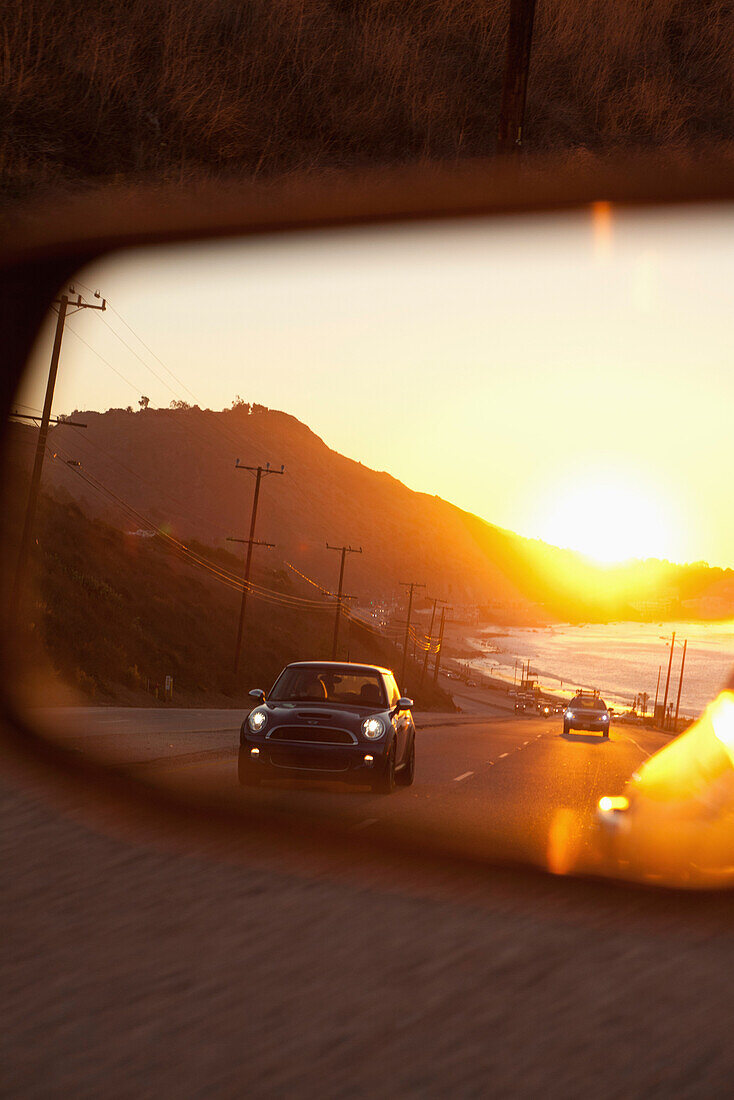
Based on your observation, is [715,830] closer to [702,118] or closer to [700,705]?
[700,705]

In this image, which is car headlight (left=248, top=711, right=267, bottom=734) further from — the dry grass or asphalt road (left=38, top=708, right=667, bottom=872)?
the dry grass

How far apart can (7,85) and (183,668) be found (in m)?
11.2

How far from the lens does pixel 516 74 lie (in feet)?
53.5

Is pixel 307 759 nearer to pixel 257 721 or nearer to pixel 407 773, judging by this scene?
pixel 257 721

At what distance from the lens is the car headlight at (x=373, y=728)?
9.35 m

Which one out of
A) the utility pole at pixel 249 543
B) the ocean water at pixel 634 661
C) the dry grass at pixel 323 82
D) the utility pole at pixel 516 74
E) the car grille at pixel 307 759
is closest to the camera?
the ocean water at pixel 634 661

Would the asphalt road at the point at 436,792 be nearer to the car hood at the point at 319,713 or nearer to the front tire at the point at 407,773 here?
the front tire at the point at 407,773

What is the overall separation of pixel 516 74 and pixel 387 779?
10.9 m

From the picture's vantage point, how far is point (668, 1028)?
14.5 feet

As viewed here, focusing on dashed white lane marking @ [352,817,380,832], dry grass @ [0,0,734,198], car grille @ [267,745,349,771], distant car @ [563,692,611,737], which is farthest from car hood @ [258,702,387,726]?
distant car @ [563,692,611,737]

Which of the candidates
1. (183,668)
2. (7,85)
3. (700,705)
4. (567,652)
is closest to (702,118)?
(7,85)

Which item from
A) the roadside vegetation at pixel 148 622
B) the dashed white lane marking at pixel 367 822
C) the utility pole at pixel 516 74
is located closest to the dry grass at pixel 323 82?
the utility pole at pixel 516 74

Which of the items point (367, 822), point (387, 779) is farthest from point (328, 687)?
point (367, 822)

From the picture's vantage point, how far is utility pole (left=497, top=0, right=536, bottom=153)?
16172 millimetres
